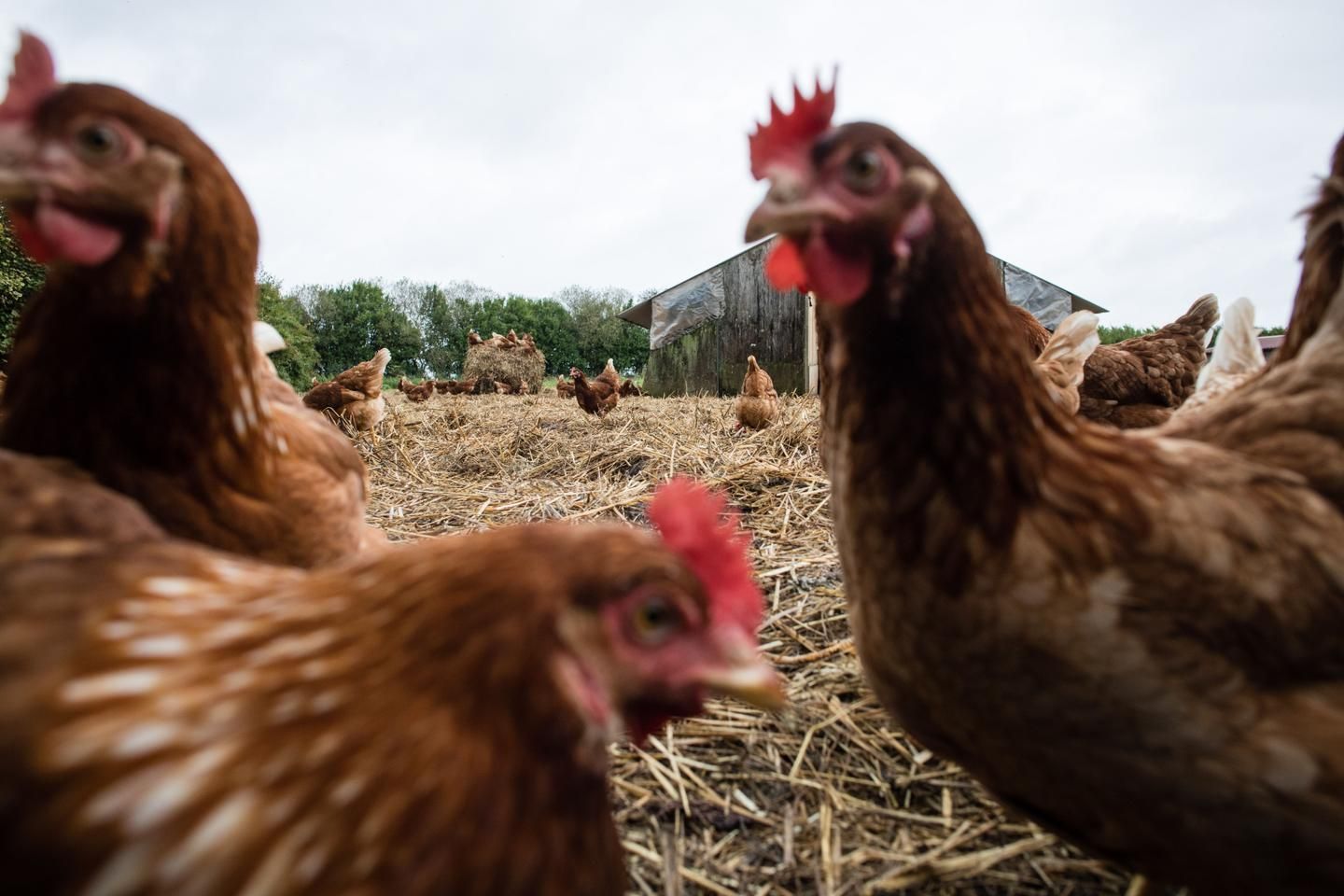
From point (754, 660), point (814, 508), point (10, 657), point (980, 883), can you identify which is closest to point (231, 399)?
point (10, 657)

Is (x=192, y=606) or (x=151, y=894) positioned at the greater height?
(x=192, y=606)

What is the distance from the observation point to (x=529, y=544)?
2.85ft

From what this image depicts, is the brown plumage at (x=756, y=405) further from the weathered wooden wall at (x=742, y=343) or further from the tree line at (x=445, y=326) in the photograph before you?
the tree line at (x=445, y=326)

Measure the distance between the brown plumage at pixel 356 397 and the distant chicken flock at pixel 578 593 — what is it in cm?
478

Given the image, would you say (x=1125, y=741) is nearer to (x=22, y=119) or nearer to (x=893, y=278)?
(x=893, y=278)

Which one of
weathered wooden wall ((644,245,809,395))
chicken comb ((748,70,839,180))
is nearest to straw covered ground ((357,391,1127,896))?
chicken comb ((748,70,839,180))

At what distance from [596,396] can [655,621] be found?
26.2ft

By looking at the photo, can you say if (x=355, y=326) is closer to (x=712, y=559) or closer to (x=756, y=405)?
(x=756, y=405)

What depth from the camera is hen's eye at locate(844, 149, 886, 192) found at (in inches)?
45.8

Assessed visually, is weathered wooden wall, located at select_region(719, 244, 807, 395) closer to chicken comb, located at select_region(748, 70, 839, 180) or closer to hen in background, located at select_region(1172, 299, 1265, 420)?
hen in background, located at select_region(1172, 299, 1265, 420)

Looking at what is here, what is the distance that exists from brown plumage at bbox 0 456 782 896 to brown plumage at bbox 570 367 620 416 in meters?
7.78

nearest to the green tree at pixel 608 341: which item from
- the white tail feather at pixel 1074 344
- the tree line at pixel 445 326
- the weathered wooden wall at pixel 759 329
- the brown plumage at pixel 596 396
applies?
the tree line at pixel 445 326

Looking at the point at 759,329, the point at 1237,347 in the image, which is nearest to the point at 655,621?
the point at 1237,347

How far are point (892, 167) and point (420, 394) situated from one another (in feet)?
49.8
